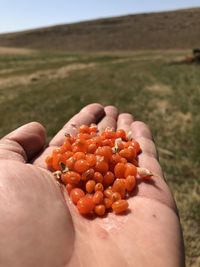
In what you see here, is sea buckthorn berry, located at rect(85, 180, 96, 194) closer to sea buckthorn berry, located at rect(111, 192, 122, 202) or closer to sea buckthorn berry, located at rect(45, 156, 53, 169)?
sea buckthorn berry, located at rect(111, 192, 122, 202)

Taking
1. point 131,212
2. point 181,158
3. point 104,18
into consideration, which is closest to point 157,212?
point 131,212

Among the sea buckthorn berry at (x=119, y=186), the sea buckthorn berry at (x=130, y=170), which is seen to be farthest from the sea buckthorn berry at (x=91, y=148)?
the sea buckthorn berry at (x=119, y=186)

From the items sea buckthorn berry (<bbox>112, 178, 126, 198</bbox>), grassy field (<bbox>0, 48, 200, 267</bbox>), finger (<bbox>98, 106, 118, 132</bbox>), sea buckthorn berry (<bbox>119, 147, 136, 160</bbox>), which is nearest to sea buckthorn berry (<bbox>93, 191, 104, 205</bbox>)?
sea buckthorn berry (<bbox>112, 178, 126, 198</bbox>)

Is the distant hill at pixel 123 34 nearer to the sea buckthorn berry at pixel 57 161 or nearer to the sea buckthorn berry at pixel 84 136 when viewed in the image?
the sea buckthorn berry at pixel 84 136

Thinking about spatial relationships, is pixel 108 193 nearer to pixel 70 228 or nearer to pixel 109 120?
pixel 70 228

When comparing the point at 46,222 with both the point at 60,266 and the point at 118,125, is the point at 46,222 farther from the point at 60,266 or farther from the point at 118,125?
the point at 118,125

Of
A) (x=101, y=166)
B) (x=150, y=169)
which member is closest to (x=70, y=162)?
(x=101, y=166)
